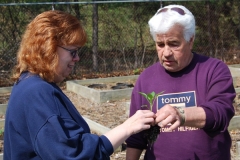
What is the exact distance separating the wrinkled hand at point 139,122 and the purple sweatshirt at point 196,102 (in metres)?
0.43

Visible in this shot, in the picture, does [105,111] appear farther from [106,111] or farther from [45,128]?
[45,128]

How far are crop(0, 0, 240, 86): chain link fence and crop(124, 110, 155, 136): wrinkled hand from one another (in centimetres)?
931

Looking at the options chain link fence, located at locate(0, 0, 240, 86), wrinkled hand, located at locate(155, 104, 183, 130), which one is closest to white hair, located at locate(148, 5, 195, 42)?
wrinkled hand, located at locate(155, 104, 183, 130)

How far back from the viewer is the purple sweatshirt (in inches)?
113

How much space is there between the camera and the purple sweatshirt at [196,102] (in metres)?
2.88

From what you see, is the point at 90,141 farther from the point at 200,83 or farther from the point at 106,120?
the point at 106,120

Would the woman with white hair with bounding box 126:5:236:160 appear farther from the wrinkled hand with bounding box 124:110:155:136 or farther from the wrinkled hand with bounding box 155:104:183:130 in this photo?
the wrinkled hand with bounding box 124:110:155:136

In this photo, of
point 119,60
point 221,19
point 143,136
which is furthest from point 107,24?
point 143,136

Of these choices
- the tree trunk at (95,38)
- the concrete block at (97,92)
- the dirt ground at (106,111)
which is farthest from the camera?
the tree trunk at (95,38)

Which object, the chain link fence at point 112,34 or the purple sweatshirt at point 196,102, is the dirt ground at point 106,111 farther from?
the purple sweatshirt at point 196,102

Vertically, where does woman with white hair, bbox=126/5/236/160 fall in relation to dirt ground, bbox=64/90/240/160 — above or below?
above

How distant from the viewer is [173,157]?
300 centimetres

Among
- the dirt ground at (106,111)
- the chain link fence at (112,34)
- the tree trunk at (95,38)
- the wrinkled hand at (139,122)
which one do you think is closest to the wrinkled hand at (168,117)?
the wrinkled hand at (139,122)

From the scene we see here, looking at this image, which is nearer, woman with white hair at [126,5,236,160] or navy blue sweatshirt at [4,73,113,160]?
navy blue sweatshirt at [4,73,113,160]
